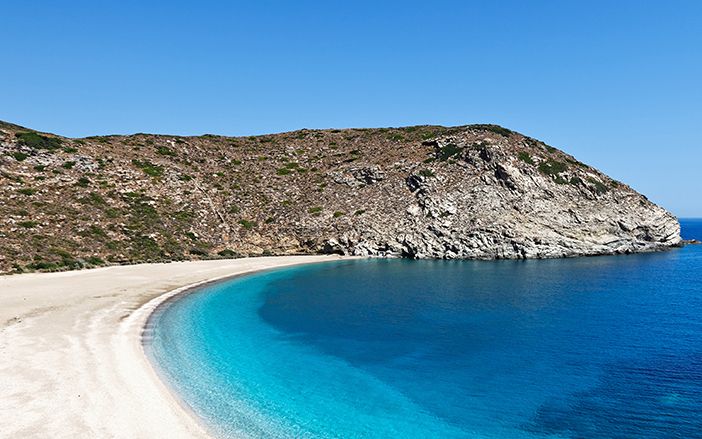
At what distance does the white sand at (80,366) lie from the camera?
15.3 meters

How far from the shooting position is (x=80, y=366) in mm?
20531

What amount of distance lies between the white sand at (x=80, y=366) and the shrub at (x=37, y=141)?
42133mm

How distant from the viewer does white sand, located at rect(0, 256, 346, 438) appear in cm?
1532

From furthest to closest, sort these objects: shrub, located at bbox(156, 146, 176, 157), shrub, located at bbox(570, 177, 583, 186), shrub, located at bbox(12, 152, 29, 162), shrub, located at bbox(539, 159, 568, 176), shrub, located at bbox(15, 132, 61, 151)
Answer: shrub, located at bbox(156, 146, 176, 157) → shrub, located at bbox(570, 177, 583, 186) → shrub, located at bbox(539, 159, 568, 176) → shrub, located at bbox(15, 132, 61, 151) → shrub, located at bbox(12, 152, 29, 162)

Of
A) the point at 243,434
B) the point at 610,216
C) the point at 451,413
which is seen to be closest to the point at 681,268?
the point at 610,216

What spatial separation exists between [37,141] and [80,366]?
69910 millimetres

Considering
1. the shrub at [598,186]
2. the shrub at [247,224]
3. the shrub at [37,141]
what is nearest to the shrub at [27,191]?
the shrub at [37,141]

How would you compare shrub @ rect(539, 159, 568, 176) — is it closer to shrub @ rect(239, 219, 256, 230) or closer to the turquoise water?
the turquoise water

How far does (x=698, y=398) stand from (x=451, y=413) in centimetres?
1093

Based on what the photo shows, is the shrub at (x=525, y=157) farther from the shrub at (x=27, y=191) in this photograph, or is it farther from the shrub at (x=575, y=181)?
the shrub at (x=27, y=191)

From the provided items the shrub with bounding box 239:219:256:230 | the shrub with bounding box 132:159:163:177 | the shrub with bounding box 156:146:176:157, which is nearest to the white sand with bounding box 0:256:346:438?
the shrub with bounding box 239:219:256:230

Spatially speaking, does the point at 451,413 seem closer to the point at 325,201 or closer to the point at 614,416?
the point at 614,416

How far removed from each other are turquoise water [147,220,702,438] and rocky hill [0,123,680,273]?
2807 cm

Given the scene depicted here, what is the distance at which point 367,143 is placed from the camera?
10288cm
